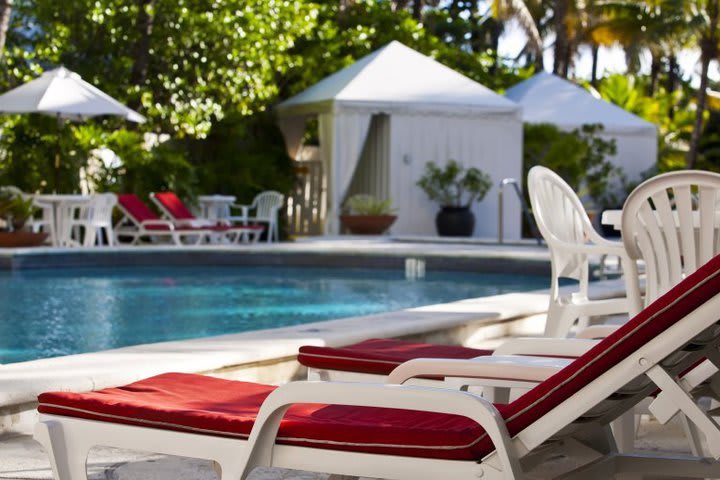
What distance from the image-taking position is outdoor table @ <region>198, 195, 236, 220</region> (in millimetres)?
15500

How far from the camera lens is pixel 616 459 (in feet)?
7.79

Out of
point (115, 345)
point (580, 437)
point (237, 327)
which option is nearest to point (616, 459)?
point (580, 437)

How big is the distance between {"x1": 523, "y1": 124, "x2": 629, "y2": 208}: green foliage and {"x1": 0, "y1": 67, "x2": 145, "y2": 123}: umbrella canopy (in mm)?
7569

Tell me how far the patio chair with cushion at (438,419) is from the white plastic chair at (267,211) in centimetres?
1280

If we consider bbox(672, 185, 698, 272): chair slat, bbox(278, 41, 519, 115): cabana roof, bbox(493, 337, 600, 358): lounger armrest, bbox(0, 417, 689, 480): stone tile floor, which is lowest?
bbox(0, 417, 689, 480): stone tile floor

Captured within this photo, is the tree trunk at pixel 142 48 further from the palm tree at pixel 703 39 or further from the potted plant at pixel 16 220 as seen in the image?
the palm tree at pixel 703 39

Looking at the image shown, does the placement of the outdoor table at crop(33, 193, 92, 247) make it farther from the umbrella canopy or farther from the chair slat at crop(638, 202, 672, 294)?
the chair slat at crop(638, 202, 672, 294)

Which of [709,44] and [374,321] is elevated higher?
[709,44]

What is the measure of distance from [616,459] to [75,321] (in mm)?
5755

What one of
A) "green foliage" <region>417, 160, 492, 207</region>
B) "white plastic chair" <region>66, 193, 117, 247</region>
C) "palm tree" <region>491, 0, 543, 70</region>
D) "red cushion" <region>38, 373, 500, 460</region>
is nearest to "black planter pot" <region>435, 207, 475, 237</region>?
"green foliage" <region>417, 160, 492, 207</region>

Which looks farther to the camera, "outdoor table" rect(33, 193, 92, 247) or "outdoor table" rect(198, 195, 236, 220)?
"outdoor table" rect(198, 195, 236, 220)

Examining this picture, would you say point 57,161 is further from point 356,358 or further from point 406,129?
point 356,358

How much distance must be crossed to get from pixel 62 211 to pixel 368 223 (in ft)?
16.5

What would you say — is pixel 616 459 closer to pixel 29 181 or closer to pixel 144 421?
pixel 144 421
